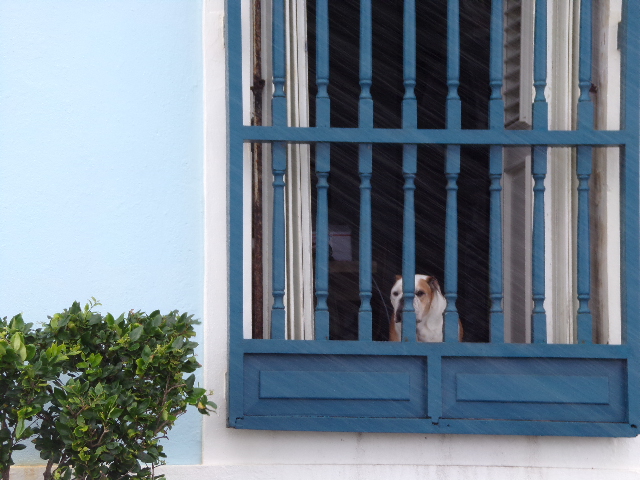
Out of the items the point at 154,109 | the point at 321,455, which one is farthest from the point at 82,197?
the point at 321,455

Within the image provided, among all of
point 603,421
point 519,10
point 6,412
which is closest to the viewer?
point 6,412

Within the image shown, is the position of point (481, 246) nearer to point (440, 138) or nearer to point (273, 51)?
point (440, 138)

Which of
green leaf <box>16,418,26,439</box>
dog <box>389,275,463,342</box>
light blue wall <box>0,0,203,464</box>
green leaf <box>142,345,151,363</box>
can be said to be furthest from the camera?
dog <box>389,275,463,342</box>

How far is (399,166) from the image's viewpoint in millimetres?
5289

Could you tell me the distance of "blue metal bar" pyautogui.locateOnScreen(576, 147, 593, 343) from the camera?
9.81 feet

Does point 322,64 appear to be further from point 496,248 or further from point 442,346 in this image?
point 442,346

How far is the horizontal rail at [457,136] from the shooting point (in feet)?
9.75

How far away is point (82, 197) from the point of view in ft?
10.1

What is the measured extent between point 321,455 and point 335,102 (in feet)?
9.87

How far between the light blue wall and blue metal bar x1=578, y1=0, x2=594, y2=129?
4.80ft

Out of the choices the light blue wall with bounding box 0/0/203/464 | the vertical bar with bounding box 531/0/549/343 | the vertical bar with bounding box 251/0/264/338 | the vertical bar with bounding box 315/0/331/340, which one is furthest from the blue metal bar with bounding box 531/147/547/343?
the light blue wall with bounding box 0/0/203/464

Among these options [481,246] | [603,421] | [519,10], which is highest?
[519,10]

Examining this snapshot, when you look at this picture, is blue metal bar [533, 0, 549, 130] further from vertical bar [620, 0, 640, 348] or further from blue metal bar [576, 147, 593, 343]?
vertical bar [620, 0, 640, 348]

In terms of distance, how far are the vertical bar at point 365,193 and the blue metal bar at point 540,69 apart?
2.06 ft
